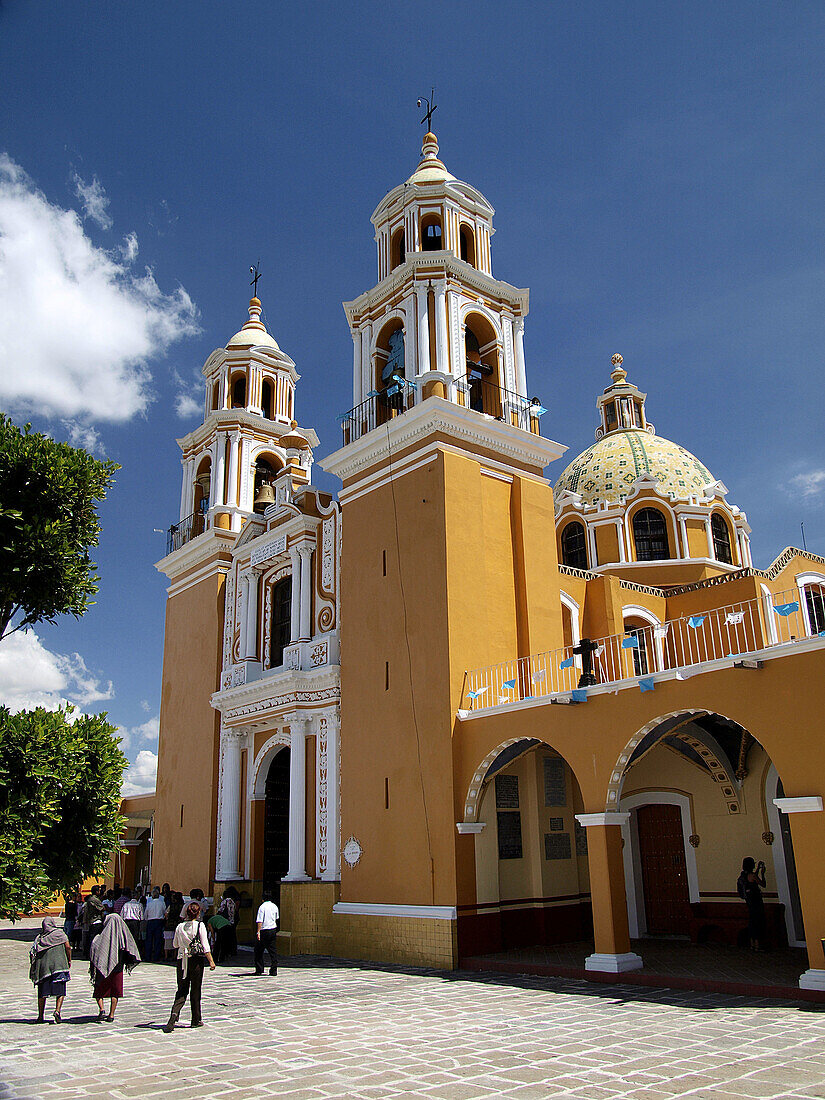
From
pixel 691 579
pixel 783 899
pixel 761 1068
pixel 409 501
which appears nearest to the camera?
pixel 761 1068

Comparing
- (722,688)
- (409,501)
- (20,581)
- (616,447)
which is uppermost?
(616,447)

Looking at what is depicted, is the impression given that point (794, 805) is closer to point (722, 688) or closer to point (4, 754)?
point (722, 688)

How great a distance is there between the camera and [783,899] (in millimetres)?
12820

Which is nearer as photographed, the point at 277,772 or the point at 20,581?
the point at 20,581

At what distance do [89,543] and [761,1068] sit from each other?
748 cm

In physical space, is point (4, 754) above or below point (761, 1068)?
above

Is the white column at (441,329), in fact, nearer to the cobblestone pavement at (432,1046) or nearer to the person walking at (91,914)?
the cobblestone pavement at (432,1046)

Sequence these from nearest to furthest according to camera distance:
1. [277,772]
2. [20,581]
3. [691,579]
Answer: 1. [20,581]
2. [277,772]
3. [691,579]

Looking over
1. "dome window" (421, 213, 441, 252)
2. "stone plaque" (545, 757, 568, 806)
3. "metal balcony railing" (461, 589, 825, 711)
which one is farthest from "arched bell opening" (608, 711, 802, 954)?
"dome window" (421, 213, 441, 252)

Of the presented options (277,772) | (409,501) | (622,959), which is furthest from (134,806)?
(622,959)

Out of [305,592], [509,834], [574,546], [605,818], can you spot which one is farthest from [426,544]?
[574,546]

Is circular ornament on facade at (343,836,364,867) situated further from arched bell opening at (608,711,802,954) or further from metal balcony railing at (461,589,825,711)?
arched bell opening at (608,711,802,954)

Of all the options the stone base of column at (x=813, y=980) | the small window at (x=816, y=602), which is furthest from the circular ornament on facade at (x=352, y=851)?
the small window at (x=816, y=602)

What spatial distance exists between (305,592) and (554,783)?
627cm
